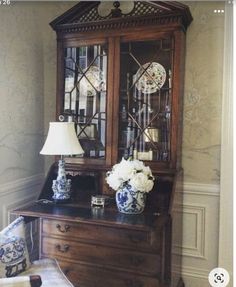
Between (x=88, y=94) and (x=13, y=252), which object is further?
(x=88, y=94)

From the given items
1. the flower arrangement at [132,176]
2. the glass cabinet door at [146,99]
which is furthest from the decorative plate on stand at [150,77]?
the flower arrangement at [132,176]

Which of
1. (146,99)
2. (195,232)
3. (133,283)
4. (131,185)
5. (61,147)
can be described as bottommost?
(133,283)

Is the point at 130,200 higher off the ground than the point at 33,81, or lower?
lower

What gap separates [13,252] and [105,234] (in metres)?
0.32

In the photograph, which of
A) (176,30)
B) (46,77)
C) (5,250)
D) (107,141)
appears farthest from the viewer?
(46,77)

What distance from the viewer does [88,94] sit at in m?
1.40

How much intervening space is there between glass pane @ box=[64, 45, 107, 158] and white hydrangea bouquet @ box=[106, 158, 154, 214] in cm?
20

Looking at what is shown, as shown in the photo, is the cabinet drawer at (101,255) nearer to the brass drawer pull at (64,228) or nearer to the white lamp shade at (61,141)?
the brass drawer pull at (64,228)

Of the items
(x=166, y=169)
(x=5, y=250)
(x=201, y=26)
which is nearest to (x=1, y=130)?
(x=5, y=250)

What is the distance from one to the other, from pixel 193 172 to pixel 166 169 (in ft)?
0.56

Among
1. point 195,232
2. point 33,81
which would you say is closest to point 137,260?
point 195,232

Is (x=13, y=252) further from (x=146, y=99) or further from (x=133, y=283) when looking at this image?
(x=146, y=99)

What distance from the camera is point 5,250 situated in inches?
41.0

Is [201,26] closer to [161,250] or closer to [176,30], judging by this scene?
[176,30]
